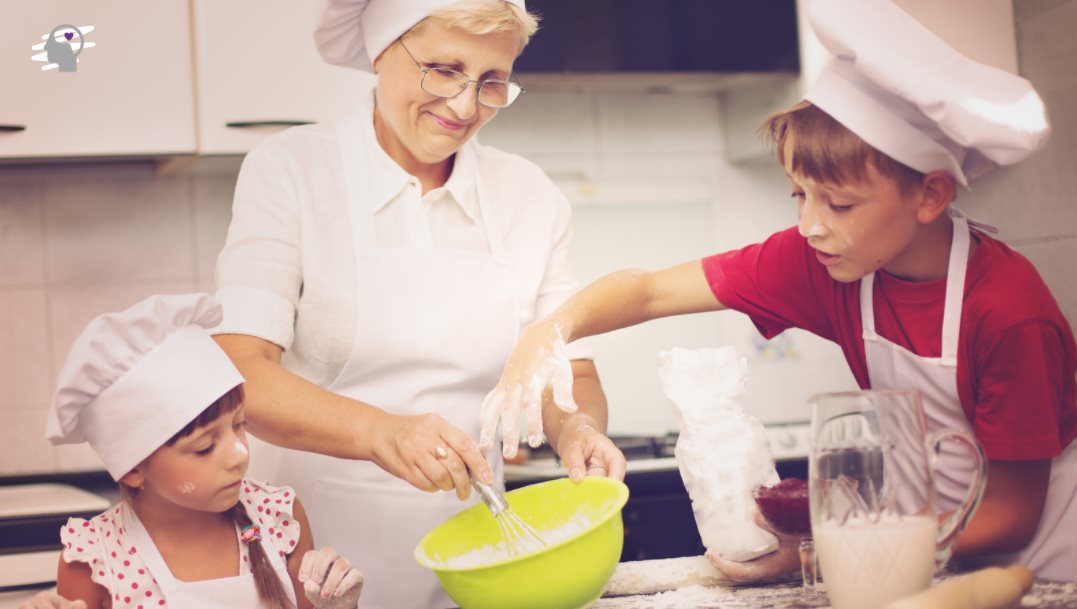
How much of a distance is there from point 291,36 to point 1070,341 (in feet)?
5.66

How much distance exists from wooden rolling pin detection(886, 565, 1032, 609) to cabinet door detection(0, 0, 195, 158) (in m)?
1.81

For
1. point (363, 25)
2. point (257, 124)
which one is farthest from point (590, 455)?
point (257, 124)

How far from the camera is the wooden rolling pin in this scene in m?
0.83

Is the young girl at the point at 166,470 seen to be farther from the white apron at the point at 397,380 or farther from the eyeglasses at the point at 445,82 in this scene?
the eyeglasses at the point at 445,82

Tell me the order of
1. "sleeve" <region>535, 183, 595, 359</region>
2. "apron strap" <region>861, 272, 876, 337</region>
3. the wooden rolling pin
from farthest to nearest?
1. "sleeve" <region>535, 183, 595, 359</region>
2. "apron strap" <region>861, 272, 876, 337</region>
3. the wooden rolling pin

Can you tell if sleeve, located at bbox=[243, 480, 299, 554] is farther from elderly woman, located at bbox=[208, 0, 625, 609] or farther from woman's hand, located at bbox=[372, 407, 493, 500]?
woman's hand, located at bbox=[372, 407, 493, 500]

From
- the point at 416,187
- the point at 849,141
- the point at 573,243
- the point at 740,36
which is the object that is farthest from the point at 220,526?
the point at 740,36

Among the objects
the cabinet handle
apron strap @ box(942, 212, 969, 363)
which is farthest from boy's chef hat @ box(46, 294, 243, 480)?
the cabinet handle

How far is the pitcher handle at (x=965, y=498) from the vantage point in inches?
34.6

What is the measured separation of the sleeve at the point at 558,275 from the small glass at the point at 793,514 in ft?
1.64

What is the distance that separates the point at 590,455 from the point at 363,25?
27.6 inches

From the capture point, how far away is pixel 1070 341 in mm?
1056

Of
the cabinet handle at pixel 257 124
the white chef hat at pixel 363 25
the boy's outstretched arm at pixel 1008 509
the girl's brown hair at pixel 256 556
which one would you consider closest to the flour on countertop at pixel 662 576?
the boy's outstretched arm at pixel 1008 509

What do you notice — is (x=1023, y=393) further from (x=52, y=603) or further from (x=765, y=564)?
(x=52, y=603)
